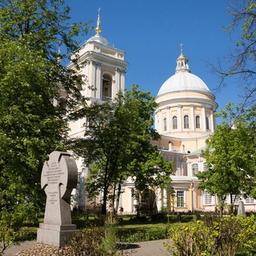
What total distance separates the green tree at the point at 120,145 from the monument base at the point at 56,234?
11509 millimetres

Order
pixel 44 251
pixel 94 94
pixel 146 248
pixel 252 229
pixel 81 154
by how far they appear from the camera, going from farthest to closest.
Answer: pixel 94 94, pixel 81 154, pixel 146 248, pixel 44 251, pixel 252 229

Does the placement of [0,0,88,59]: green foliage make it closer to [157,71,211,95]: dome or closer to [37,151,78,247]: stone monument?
[37,151,78,247]: stone monument

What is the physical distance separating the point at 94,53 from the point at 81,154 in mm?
25612

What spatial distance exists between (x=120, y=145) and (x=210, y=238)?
19.8 meters

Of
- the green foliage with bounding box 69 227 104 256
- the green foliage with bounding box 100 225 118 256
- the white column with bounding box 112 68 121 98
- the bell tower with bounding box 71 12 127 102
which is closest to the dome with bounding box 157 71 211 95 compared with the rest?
the bell tower with bounding box 71 12 127 102

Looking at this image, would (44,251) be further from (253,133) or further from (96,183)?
(96,183)

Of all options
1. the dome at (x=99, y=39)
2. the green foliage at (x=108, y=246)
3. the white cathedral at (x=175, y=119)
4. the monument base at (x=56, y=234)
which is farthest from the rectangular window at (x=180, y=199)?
the green foliage at (x=108, y=246)

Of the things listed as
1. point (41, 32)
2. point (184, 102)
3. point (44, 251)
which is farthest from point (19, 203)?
point (184, 102)

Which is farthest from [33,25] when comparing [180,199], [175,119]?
[175,119]

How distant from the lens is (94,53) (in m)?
46.9

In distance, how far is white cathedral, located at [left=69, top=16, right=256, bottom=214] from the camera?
4669 centimetres

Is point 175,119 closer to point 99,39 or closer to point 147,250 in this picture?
point 99,39

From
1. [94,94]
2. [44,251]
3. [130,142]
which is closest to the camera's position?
[44,251]

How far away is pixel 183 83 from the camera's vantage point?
245 feet
